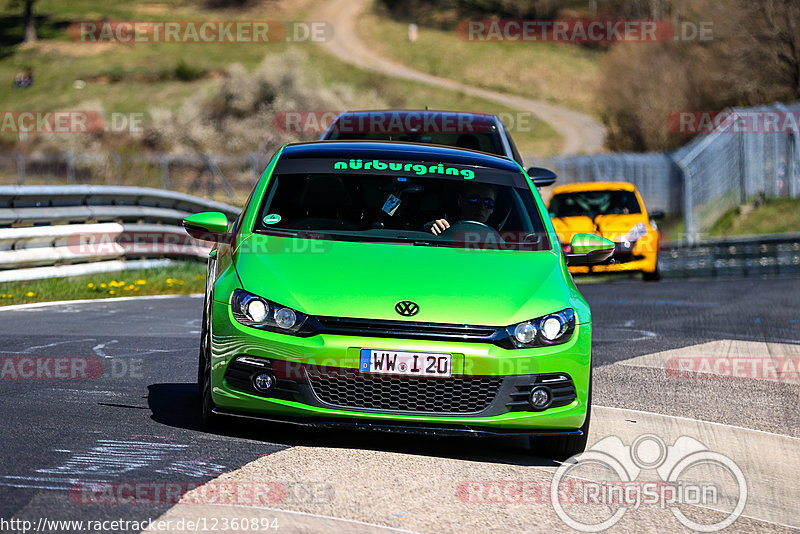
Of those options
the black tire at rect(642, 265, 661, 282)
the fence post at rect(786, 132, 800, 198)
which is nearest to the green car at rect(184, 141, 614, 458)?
the black tire at rect(642, 265, 661, 282)

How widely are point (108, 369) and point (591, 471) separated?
141 inches

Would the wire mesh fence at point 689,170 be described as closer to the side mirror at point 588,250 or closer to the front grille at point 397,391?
the side mirror at point 588,250

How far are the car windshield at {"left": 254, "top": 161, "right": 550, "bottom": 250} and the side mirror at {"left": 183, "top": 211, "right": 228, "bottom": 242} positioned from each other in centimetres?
22

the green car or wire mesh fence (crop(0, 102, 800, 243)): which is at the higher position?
the green car

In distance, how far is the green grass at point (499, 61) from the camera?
8412 cm

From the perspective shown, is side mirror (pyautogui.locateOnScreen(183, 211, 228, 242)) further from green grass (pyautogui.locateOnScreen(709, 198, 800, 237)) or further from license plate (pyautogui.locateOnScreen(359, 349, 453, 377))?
green grass (pyautogui.locateOnScreen(709, 198, 800, 237))

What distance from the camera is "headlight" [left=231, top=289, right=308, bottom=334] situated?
18.2 ft

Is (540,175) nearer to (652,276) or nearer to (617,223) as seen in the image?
(617,223)

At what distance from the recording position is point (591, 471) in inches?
224

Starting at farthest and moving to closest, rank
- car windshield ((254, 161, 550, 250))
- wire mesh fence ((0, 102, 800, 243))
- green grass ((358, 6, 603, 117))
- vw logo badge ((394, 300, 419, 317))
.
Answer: green grass ((358, 6, 603, 117)), wire mesh fence ((0, 102, 800, 243)), car windshield ((254, 161, 550, 250)), vw logo badge ((394, 300, 419, 317))

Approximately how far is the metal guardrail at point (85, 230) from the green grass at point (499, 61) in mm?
63642

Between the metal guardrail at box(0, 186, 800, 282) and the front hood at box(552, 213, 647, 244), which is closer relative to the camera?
the metal guardrail at box(0, 186, 800, 282)

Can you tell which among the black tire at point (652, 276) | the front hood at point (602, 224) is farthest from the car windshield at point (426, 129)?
the black tire at point (652, 276)

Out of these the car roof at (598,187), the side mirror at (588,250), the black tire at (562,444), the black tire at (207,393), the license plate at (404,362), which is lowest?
the car roof at (598,187)
